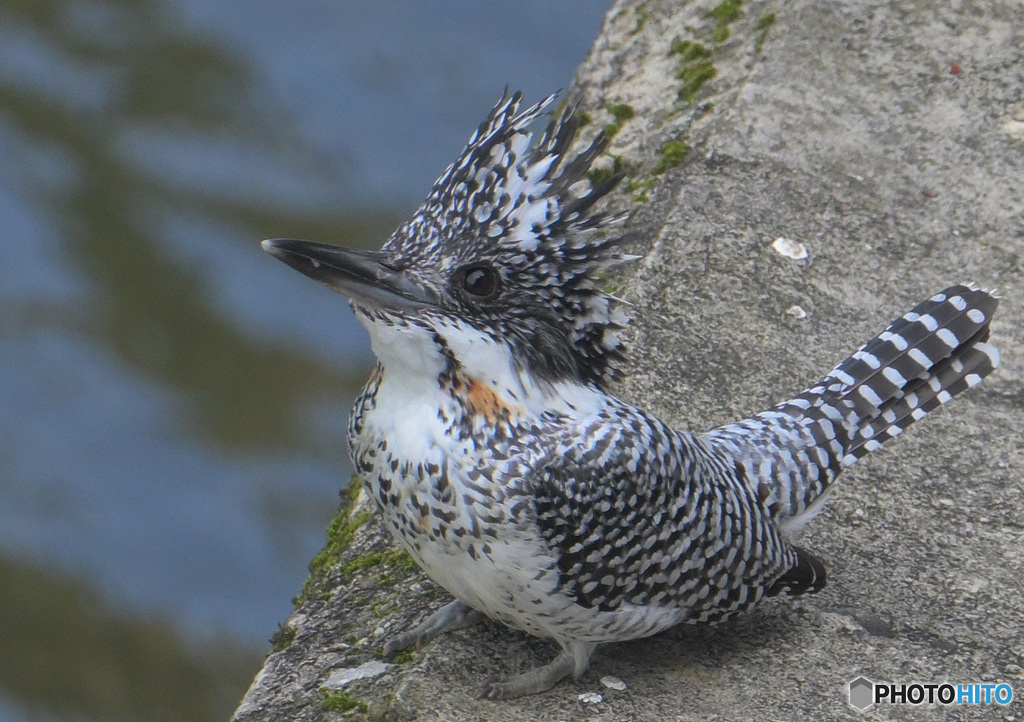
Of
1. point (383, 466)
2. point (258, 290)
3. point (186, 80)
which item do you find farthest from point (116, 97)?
point (383, 466)

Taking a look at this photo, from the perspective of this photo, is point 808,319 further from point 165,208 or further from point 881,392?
point 165,208

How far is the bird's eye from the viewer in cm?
314

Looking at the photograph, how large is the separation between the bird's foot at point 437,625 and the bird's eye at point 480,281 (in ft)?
2.79

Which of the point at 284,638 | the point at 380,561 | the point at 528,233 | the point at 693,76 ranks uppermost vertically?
the point at 693,76

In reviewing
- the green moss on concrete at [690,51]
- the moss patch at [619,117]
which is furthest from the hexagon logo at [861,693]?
the green moss on concrete at [690,51]

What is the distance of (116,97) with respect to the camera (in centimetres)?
968

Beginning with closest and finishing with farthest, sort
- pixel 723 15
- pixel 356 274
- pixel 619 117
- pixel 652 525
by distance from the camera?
pixel 356 274 → pixel 652 525 → pixel 619 117 → pixel 723 15

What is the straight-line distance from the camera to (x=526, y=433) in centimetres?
320

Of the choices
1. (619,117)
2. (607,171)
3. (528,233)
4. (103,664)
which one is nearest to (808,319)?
(607,171)

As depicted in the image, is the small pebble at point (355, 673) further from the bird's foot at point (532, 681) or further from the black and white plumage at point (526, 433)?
the bird's foot at point (532, 681)

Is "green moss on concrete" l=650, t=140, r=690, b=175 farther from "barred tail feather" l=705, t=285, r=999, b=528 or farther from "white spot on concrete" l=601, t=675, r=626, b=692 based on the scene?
"white spot on concrete" l=601, t=675, r=626, b=692

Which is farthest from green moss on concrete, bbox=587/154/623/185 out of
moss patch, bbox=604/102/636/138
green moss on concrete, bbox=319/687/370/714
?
green moss on concrete, bbox=319/687/370/714

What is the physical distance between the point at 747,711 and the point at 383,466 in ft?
3.57

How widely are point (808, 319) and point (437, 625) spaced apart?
6.03 ft
